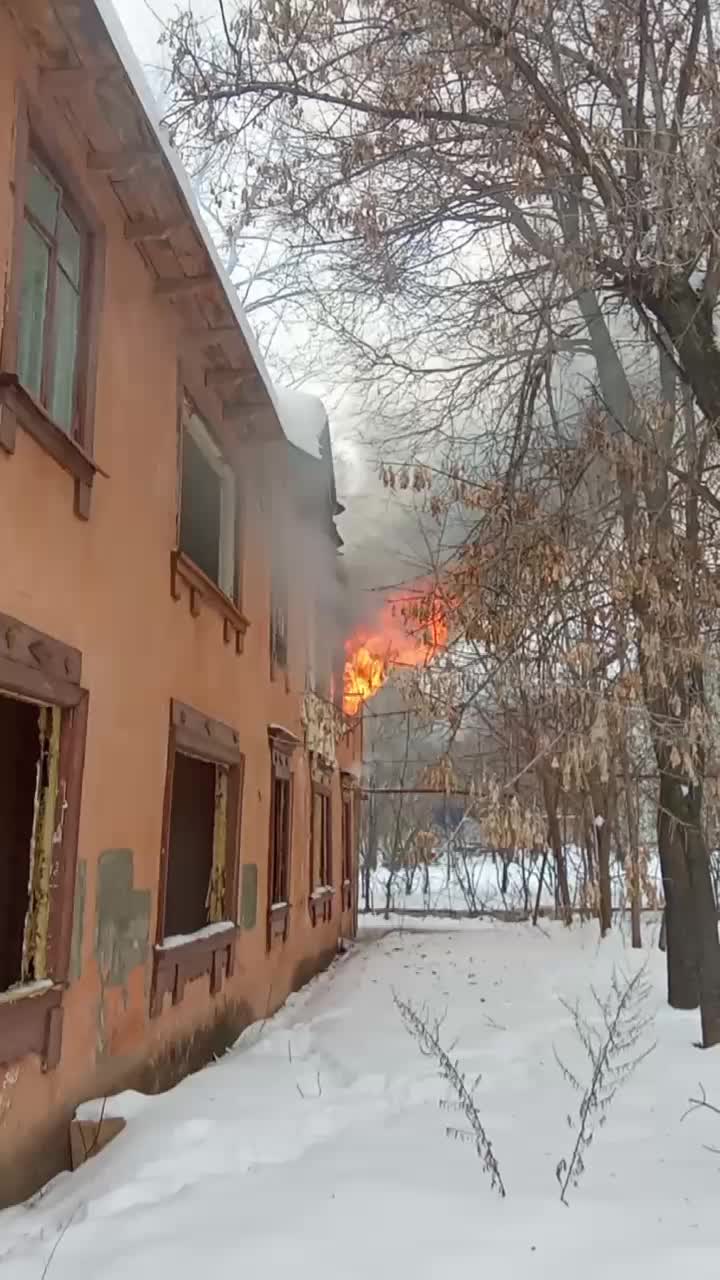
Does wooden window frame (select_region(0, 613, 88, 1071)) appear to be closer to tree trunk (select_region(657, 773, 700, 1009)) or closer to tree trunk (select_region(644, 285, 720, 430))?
tree trunk (select_region(644, 285, 720, 430))

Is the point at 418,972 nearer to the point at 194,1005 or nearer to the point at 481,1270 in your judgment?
the point at 194,1005

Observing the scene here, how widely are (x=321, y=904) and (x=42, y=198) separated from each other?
32.5 feet

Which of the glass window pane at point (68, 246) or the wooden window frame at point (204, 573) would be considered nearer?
the glass window pane at point (68, 246)

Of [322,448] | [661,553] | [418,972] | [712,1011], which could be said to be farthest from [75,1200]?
[322,448]

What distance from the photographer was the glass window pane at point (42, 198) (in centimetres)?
488

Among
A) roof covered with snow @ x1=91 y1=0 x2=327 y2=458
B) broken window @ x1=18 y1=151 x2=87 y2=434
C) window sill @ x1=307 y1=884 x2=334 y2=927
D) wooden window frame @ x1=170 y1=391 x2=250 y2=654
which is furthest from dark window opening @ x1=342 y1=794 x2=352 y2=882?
broken window @ x1=18 y1=151 x2=87 y2=434

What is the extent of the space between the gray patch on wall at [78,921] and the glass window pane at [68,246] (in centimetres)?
290

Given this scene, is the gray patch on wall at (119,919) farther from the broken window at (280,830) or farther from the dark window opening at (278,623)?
the dark window opening at (278,623)

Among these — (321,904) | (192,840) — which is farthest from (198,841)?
(321,904)

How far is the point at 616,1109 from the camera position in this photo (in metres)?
5.85

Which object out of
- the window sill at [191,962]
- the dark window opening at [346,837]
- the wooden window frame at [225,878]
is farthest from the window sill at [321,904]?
the window sill at [191,962]

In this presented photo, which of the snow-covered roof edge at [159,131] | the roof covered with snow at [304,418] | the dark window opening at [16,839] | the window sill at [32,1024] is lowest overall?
the window sill at [32,1024]

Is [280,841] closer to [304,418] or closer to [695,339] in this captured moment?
[304,418]

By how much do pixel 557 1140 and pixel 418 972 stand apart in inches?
311
